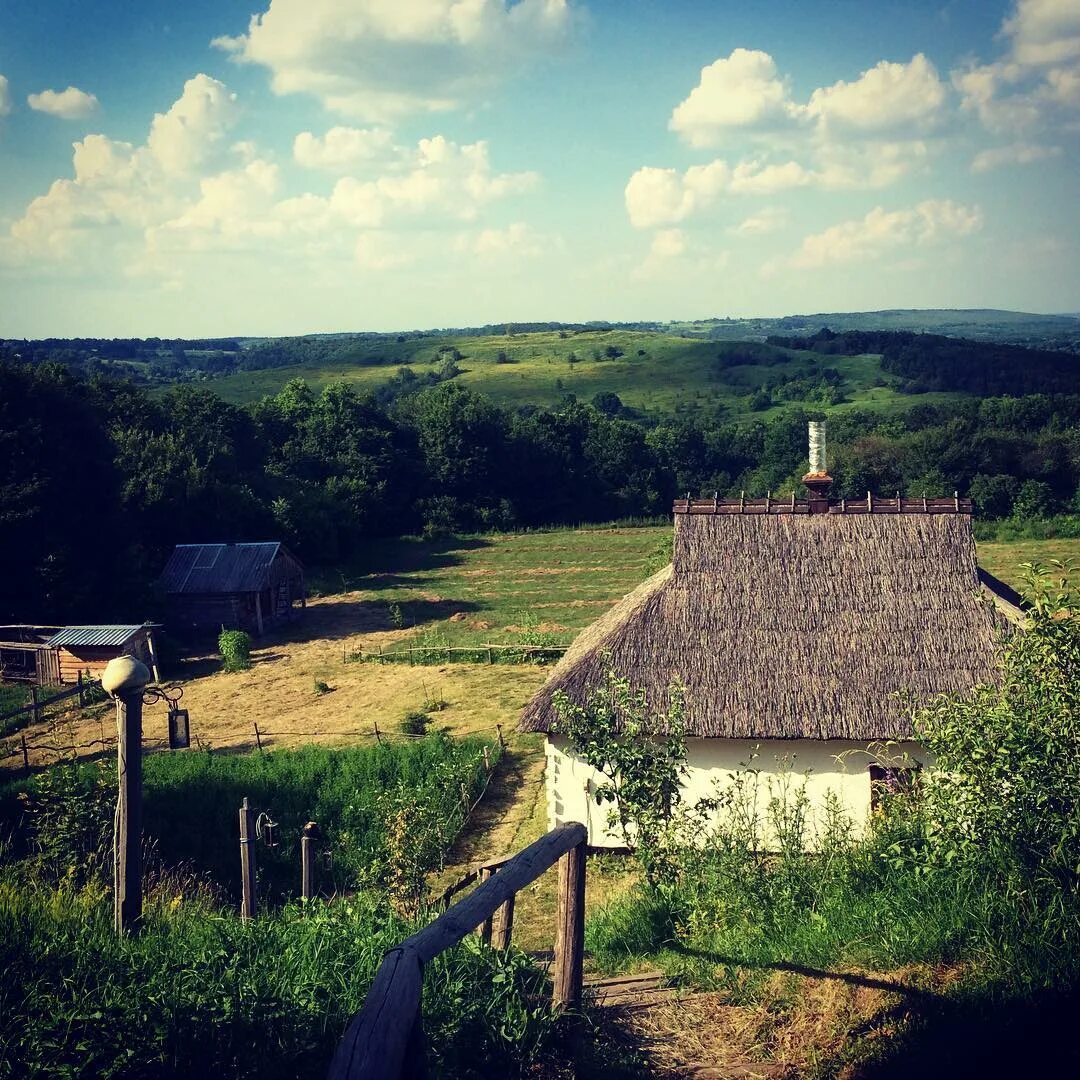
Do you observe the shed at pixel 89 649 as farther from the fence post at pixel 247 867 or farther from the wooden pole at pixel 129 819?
the wooden pole at pixel 129 819

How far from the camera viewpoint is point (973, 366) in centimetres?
10731

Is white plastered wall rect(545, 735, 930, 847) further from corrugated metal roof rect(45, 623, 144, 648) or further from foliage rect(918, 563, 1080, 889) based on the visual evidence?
corrugated metal roof rect(45, 623, 144, 648)

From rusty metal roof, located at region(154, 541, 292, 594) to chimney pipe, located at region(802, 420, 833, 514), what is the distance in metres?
21.2

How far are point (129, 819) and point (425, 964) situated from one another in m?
2.62

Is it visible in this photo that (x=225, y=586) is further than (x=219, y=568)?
No

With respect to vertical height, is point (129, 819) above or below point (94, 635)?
above

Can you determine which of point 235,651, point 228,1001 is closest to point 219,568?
point 235,651

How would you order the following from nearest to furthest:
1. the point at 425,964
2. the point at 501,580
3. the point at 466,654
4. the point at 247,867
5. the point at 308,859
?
the point at 425,964 → the point at 247,867 → the point at 308,859 → the point at 466,654 → the point at 501,580

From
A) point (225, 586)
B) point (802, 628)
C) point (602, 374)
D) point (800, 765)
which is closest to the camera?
point (800, 765)

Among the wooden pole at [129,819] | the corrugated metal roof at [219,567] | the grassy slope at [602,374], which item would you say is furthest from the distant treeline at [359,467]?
the grassy slope at [602,374]

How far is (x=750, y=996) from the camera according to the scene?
5016mm

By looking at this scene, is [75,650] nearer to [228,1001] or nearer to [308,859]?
[308,859]

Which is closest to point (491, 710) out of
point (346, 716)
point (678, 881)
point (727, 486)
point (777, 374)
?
point (346, 716)

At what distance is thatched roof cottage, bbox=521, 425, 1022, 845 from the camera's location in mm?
12602
